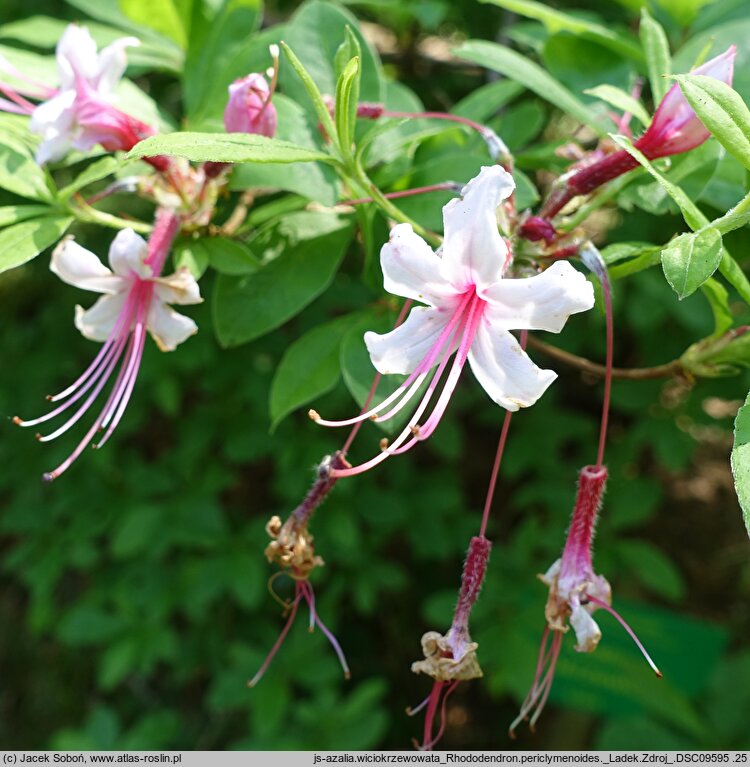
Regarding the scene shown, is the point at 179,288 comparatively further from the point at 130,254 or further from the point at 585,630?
the point at 585,630

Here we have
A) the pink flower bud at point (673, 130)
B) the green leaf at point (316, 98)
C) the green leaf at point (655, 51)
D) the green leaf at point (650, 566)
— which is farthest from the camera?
the green leaf at point (650, 566)

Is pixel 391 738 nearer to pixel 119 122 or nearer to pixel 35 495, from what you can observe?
pixel 35 495

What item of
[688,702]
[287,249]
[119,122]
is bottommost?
[688,702]

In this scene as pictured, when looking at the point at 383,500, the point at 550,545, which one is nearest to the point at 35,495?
the point at 383,500

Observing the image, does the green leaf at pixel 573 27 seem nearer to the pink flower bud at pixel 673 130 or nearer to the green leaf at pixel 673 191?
the pink flower bud at pixel 673 130

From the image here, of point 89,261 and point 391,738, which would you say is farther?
point 391,738

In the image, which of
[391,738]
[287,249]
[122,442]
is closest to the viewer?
[287,249]

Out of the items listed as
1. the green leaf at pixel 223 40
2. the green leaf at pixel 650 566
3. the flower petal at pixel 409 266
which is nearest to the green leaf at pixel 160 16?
the green leaf at pixel 223 40
